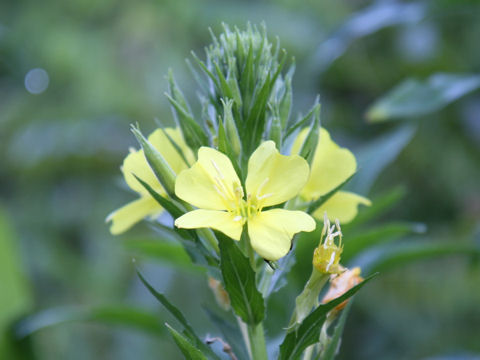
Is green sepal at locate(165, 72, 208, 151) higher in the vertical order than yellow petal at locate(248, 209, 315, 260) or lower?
higher

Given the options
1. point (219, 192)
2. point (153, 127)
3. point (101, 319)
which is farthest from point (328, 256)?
point (153, 127)

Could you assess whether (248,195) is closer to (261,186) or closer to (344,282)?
(261,186)

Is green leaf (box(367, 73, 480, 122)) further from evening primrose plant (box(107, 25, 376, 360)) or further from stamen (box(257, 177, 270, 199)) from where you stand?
stamen (box(257, 177, 270, 199))

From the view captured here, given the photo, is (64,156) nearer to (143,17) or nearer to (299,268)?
(143,17)

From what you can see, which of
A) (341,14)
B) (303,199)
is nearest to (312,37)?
(341,14)

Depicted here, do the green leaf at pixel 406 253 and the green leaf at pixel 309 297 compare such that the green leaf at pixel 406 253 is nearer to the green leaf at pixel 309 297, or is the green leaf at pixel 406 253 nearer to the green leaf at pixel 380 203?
the green leaf at pixel 380 203

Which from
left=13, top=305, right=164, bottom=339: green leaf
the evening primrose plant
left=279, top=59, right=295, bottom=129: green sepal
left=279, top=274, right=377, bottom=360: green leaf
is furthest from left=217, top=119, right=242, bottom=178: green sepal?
left=13, top=305, right=164, bottom=339: green leaf
